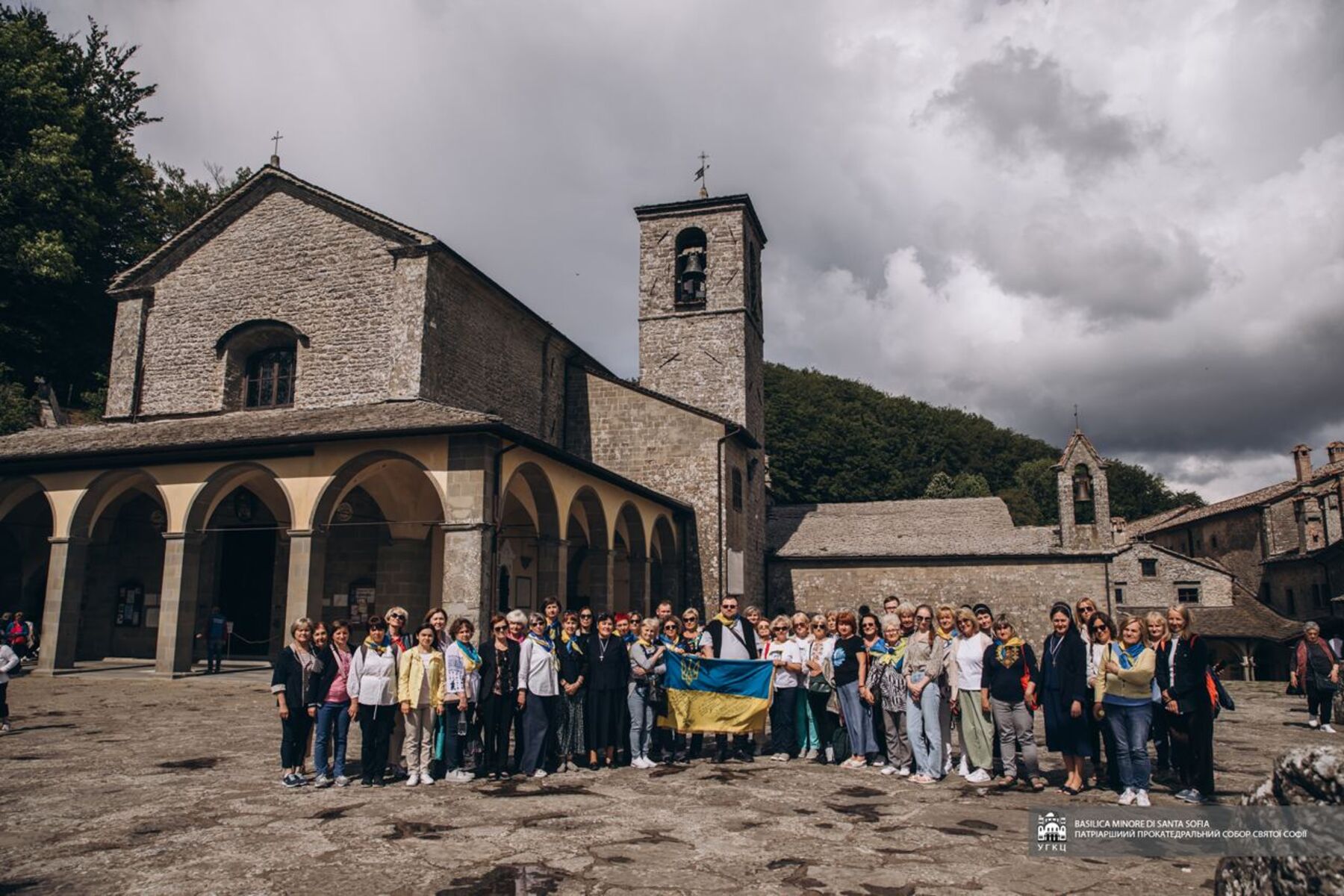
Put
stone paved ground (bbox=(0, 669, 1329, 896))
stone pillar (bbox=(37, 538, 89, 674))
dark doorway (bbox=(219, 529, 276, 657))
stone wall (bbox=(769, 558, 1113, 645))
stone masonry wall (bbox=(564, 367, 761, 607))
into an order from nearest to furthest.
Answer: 1. stone paved ground (bbox=(0, 669, 1329, 896))
2. stone pillar (bbox=(37, 538, 89, 674))
3. dark doorway (bbox=(219, 529, 276, 657))
4. stone masonry wall (bbox=(564, 367, 761, 607))
5. stone wall (bbox=(769, 558, 1113, 645))

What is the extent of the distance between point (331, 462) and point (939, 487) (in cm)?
4755

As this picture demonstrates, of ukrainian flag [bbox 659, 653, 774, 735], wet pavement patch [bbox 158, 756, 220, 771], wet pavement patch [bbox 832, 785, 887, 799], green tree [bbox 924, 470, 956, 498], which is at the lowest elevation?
wet pavement patch [bbox 832, 785, 887, 799]

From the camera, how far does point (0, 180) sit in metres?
23.2

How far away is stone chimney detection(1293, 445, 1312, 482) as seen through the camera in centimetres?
Answer: 3941

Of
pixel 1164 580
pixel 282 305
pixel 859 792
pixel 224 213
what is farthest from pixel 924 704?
pixel 1164 580

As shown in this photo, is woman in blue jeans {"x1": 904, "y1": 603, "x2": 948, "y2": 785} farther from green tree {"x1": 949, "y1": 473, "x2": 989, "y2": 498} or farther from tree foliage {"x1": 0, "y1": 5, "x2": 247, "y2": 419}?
green tree {"x1": 949, "y1": 473, "x2": 989, "y2": 498}

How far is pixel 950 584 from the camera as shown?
83.1 feet

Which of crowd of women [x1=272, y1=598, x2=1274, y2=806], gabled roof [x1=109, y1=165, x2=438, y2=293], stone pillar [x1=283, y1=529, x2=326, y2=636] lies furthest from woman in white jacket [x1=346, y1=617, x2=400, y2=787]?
gabled roof [x1=109, y1=165, x2=438, y2=293]

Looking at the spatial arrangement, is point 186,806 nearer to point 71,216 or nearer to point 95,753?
point 95,753

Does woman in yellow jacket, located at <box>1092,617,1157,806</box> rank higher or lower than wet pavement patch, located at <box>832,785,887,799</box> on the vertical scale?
higher

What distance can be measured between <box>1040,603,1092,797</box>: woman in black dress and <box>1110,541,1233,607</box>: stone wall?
29.9 metres

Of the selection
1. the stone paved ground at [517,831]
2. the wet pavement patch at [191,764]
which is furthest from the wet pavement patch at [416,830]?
the wet pavement patch at [191,764]

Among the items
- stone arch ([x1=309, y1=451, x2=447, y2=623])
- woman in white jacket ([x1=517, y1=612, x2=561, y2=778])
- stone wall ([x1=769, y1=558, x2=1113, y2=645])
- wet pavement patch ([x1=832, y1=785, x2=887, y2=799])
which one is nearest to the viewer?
wet pavement patch ([x1=832, y1=785, x2=887, y2=799])

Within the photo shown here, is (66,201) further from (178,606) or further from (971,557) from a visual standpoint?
(971,557)
